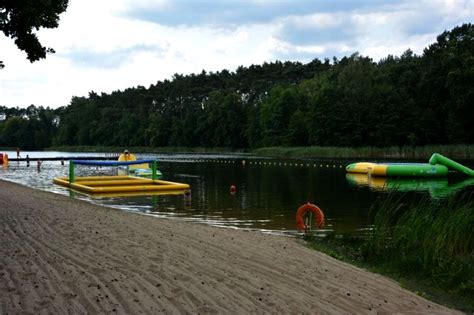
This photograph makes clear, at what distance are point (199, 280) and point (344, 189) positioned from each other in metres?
19.5

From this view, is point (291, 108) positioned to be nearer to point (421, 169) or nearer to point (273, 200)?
point (421, 169)

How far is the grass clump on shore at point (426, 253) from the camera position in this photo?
7238 mm

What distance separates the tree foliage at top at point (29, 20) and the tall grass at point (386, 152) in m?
48.1

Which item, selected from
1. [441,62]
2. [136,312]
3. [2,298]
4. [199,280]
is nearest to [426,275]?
[199,280]

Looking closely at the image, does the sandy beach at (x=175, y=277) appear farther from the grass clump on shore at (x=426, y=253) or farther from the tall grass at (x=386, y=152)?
the tall grass at (x=386, y=152)

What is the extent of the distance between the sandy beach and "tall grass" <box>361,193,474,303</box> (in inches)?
35.1

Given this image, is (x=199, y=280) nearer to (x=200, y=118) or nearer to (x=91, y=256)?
(x=91, y=256)

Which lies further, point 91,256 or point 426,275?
point 426,275

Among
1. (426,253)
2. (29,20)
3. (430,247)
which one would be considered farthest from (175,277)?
(29,20)

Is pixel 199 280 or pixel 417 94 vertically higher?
pixel 417 94

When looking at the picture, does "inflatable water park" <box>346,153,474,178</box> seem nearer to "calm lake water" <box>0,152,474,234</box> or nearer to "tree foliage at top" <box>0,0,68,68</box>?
"calm lake water" <box>0,152,474,234</box>

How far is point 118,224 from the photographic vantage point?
428 inches

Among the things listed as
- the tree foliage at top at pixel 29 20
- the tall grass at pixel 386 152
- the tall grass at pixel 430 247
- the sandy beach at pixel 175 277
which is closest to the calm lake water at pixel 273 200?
the tall grass at pixel 430 247

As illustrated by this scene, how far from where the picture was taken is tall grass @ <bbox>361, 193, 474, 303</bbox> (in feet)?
25.1
